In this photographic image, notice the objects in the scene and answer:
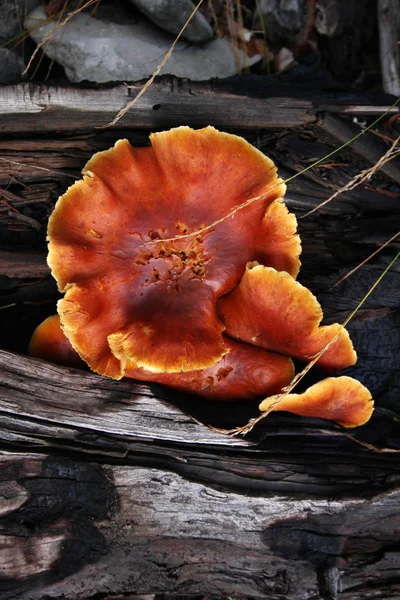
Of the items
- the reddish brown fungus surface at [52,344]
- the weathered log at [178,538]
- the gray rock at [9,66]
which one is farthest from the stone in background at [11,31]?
the weathered log at [178,538]

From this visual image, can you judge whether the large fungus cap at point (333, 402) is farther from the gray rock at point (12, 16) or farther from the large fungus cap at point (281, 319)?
the gray rock at point (12, 16)

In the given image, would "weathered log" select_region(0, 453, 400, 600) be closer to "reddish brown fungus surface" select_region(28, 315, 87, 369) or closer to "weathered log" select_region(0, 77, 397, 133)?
"reddish brown fungus surface" select_region(28, 315, 87, 369)

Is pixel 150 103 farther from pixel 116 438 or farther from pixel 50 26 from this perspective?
pixel 116 438

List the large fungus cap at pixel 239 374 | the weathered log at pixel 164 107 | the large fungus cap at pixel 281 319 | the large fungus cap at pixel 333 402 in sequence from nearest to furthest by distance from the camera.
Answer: the large fungus cap at pixel 281 319 → the large fungus cap at pixel 333 402 → the large fungus cap at pixel 239 374 → the weathered log at pixel 164 107

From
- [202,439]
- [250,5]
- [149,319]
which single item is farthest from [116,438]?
[250,5]

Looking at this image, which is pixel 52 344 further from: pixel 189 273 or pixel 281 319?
pixel 281 319

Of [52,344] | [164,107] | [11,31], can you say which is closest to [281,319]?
[52,344]
